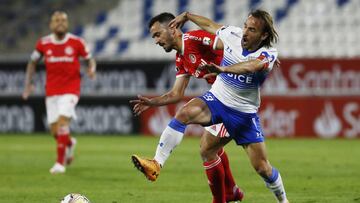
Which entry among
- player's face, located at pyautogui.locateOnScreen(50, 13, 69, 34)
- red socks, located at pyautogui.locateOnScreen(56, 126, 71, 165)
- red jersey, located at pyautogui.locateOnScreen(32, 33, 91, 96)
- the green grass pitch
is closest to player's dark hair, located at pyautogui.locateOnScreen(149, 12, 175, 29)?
the green grass pitch

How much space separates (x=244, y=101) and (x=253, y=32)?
0.69 m

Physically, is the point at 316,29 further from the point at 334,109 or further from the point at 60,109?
the point at 60,109

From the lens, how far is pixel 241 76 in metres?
8.48

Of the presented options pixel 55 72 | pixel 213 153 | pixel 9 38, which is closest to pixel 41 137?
pixel 9 38

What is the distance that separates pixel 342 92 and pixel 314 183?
10.7 m

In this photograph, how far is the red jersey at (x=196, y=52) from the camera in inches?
361

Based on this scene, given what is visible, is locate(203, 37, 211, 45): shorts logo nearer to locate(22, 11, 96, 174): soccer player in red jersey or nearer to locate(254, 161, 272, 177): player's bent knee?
locate(254, 161, 272, 177): player's bent knee

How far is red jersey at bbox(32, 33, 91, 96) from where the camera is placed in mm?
14656

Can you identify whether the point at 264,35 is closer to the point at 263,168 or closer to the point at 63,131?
the point at 263,168

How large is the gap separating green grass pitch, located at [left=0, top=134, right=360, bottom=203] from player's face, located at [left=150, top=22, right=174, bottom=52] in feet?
6.31

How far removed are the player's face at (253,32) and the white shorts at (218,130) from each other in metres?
0.90

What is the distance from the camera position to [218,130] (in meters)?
8.86

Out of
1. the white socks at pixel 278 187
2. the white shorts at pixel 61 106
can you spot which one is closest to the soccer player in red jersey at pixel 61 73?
the white shorts at pixel 61 106

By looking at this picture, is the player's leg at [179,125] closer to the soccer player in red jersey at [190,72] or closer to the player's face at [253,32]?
the soccer player in red jersey at [190,72]
